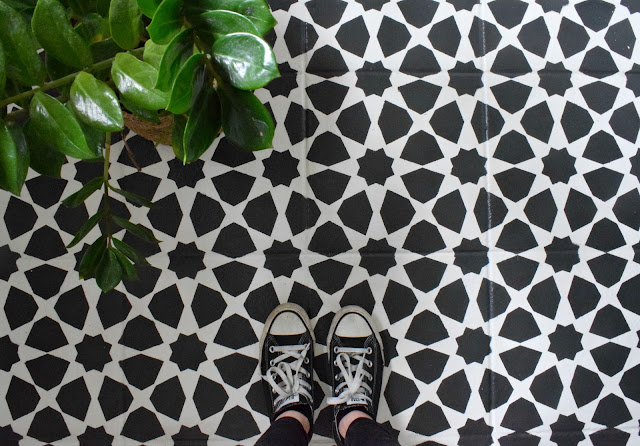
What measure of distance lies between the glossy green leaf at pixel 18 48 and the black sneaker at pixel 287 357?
32.1 inches

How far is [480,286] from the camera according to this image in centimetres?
128

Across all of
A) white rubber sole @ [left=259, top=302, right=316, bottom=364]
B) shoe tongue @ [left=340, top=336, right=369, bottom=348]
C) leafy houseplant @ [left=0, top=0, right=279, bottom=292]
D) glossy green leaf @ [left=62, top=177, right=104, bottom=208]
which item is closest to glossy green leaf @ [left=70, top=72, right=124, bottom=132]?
leafy houseplant @ [left=0, top=0, right=279, bottom=292]

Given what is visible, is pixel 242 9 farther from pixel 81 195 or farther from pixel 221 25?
pixel 81 195

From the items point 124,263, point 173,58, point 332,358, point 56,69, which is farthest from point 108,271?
point 332,358

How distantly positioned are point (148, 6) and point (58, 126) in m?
0.19

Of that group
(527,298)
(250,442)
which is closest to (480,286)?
(527,298)

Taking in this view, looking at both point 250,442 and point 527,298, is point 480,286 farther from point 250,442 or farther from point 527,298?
point 250,442

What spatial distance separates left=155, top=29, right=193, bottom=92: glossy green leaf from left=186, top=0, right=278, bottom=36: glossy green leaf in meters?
0.03

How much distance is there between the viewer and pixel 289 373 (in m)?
1.24

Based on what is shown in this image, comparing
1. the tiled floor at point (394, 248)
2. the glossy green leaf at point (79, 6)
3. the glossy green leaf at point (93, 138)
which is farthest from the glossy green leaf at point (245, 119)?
the tiled floor at point (394, 248)

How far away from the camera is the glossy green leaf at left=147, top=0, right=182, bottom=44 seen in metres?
0.56

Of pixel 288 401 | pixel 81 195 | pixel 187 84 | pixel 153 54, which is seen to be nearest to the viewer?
pixel 187 84

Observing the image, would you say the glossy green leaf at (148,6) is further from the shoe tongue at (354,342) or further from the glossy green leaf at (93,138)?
the shoe tongue at (354,342)

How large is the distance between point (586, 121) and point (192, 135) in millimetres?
1163
